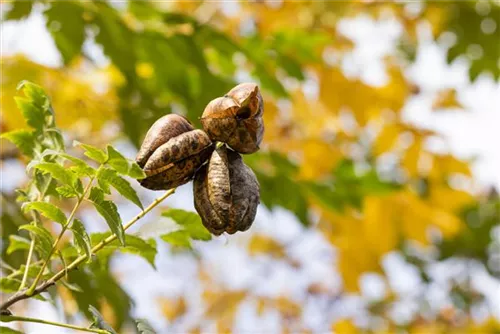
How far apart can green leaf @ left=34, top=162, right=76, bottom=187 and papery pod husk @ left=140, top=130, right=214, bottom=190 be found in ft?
0.34

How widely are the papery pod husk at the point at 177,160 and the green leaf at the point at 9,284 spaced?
0.95 feet

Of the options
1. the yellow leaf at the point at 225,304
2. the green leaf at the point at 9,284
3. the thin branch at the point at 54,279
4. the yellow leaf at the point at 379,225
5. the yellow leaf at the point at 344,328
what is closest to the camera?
the thin branch at the point at 54,279

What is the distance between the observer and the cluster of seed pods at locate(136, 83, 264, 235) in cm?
104

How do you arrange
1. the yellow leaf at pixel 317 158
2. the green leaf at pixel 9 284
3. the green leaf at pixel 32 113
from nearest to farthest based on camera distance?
the green leaf at pixel 9 284 → the green leaf at pixel 32 113 → the yellow leaf at pixel 317 158

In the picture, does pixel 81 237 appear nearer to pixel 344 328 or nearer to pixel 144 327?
pixel 144 327

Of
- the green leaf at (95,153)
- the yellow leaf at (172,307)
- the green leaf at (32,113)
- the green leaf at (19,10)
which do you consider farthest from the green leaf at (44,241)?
the yellow leaf at (172,307)

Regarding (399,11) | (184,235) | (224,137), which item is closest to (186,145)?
(224,137)

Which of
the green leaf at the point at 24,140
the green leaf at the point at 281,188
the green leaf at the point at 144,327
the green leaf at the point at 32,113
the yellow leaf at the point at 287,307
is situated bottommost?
the green leaf at the point at 144,327

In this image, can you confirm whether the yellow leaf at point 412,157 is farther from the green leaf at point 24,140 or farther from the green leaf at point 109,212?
the green leaf at point 109,212

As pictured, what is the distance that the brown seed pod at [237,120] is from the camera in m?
1.08

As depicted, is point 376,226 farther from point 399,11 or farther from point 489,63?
point 399,11

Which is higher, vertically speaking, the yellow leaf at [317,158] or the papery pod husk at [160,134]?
the yellow leaf at [317,158]

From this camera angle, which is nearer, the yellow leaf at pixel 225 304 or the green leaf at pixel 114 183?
the green leaf at pixel 114 183

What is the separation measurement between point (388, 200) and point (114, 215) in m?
2.84
